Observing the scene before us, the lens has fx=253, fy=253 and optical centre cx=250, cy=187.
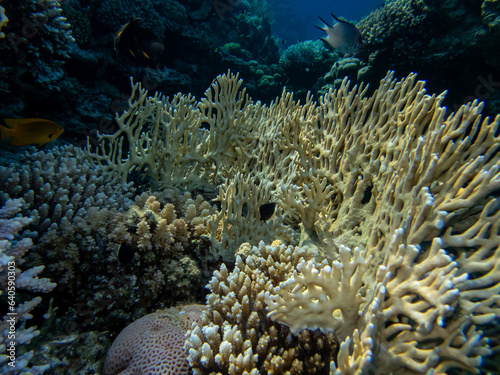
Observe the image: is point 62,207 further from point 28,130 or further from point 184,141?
point 184,141

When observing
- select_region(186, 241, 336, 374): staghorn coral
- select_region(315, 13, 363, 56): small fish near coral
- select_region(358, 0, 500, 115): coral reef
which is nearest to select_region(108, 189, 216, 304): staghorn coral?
select_region(186, 241, 336, 374): staghorn coral

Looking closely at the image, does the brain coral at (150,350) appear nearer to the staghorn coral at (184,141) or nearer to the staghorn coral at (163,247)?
the staghorn coral at (163,247)

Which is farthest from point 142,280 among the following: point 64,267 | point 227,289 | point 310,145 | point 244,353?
point 310,145

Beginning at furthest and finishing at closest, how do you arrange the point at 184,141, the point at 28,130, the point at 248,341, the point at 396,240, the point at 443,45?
the point at 443,45, the point at 184,141, the point at 28,130, the point at 248,341, the point at 396,240

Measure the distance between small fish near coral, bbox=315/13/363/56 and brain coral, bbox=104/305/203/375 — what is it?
7.48 meters

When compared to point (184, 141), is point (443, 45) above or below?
above

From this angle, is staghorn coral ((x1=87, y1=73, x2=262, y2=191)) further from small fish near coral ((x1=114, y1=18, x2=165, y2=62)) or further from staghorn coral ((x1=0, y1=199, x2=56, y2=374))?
staghorn coral ((x1=0, y1=199, x2=56, y2=374))

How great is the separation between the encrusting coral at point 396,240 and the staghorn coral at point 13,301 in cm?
115

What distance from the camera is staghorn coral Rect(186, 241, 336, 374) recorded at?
1.82m

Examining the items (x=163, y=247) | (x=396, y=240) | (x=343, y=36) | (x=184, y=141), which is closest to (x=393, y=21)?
(x=343, y=36)

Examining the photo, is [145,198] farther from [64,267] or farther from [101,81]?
[101,81]

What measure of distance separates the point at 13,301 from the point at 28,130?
215 cm

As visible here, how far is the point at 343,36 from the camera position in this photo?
702 centimetres

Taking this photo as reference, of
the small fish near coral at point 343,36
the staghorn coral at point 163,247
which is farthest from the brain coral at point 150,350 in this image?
the small fish near coral at point 343,36
